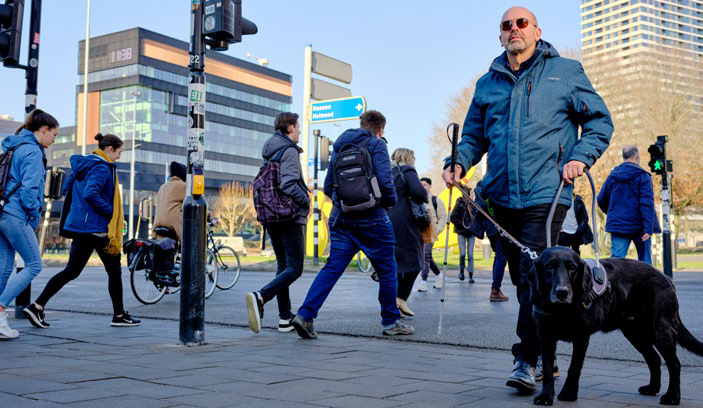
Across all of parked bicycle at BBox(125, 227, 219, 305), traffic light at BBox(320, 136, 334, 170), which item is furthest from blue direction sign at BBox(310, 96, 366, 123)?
parked bicycle at BBox(125, 227, 219, 305)

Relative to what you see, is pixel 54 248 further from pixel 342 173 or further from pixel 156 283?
pixel 342 173

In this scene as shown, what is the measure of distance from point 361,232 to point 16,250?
3.03 m

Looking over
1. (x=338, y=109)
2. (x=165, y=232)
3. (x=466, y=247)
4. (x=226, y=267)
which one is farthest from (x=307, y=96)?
(x=165, y=232)

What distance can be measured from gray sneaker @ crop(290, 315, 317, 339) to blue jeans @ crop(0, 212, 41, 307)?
2.31m

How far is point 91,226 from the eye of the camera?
23.7 feet

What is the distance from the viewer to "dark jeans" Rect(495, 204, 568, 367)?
423cm

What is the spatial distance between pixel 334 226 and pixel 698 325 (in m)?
3.82

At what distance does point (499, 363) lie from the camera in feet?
17.5

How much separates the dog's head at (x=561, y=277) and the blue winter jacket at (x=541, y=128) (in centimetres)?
65

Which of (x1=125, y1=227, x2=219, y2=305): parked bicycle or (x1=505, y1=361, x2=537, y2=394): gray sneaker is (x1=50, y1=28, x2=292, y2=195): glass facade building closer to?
(x1=125, y1=227, x2=219, y2=305): parked bicycle

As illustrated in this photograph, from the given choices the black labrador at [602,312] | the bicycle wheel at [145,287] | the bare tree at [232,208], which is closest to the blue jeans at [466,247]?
the bicycle wheel at [145,287]

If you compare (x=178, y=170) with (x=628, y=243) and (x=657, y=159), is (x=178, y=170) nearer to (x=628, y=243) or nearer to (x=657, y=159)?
(x=628, y=243)

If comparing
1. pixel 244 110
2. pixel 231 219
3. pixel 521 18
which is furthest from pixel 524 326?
pixel 244 110

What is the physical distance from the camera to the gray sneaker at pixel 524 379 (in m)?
4.08
